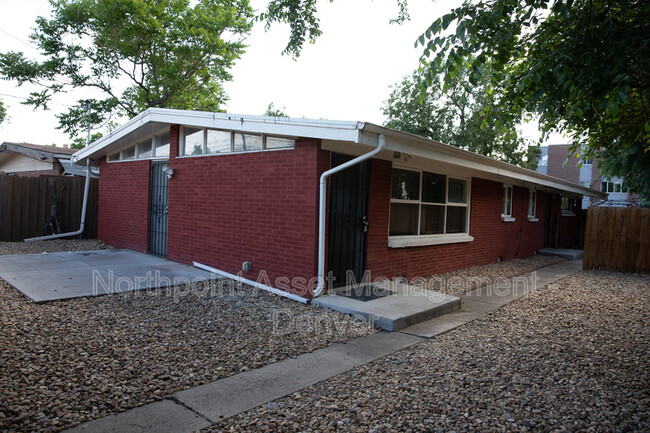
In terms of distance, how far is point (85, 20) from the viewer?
19219 mm

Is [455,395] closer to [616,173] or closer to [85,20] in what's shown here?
[616,173]

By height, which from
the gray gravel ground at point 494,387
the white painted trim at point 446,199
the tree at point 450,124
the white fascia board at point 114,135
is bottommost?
the gray gravel ground at point 494,387

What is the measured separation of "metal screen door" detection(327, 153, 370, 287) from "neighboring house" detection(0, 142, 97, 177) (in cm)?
1193

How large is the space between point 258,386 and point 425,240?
5.89 meters

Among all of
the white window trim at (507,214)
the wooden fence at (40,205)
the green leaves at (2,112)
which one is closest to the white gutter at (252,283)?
the wooden fence at (40,205)

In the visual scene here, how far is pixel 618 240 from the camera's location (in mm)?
11789

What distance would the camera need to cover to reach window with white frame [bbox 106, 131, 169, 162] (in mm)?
9711

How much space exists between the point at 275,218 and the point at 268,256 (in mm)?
664

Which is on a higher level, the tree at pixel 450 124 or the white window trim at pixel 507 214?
the tree at pixel 450 124

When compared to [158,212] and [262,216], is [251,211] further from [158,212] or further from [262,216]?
[158,212]

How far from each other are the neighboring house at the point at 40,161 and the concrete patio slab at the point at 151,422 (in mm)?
13997

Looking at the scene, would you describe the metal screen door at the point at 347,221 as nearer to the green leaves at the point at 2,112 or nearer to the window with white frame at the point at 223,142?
the window with white frame at the point at 223,142

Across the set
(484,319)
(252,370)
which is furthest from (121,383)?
(484,319)

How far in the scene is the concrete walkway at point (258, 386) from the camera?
3.03m
